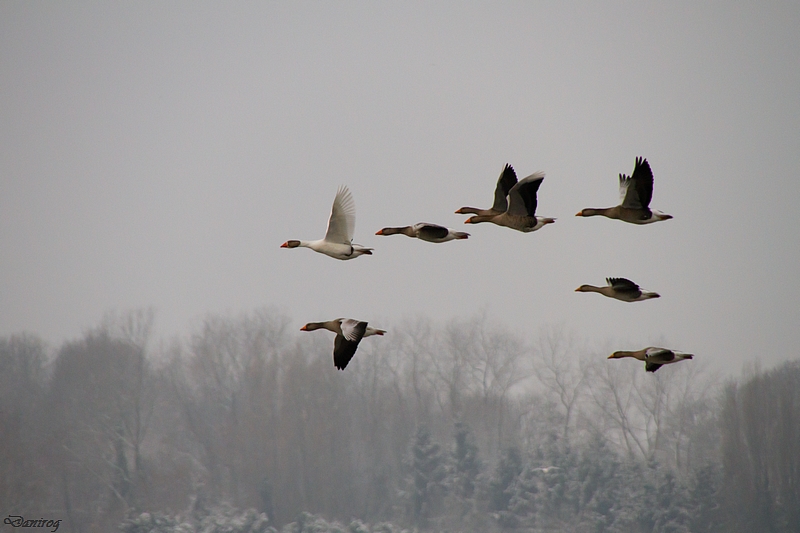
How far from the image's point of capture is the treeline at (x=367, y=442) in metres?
69.1

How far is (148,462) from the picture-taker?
295 feet

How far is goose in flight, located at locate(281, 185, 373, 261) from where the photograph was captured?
23.6 meters

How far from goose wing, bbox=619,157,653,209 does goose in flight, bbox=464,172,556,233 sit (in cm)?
188

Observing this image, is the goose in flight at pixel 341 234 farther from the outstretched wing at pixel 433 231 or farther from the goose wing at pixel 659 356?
the goose wing at pixel 659 356

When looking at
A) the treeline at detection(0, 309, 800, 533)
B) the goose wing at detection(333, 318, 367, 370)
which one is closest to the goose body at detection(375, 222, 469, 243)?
the goose wing at detection(333, 318, 367, 370)

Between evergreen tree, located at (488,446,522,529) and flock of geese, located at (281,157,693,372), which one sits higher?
flock of geese, located at (281,157,693,372)

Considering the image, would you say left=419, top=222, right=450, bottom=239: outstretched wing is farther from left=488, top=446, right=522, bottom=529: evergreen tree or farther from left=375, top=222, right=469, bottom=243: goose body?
left=488, top=446, right=522, bottom=529: evergreen tree

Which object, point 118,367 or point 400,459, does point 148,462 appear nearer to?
point 118,367

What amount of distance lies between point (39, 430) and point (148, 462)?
11664mm

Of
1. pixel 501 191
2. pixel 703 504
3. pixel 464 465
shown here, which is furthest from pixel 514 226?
pixel 464 465

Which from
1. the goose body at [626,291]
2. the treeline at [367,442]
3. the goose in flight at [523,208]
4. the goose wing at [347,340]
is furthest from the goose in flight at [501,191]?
the treeline at [367,442]

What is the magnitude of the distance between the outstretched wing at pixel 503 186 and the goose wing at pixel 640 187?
308cm

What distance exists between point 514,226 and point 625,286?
2944 millimetres

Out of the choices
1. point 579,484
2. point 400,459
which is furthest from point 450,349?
point 579,484
